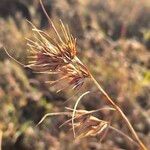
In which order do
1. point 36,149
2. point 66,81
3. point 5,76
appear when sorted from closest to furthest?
1. point 66,81
2. point 36,149
3. point 5,76

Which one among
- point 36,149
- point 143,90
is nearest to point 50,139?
point 36,149

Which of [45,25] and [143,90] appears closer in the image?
[143,90]

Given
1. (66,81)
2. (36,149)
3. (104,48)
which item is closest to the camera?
(66,81)

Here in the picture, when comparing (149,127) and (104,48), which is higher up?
(104,48)

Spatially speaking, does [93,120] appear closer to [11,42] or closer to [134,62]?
[11,42]

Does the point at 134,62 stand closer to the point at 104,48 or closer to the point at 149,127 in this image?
the point at 104,48

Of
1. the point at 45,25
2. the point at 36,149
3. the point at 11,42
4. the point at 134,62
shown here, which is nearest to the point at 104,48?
the point at 134,62

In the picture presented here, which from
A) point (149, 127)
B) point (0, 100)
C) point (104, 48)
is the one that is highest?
point (0, 100)
